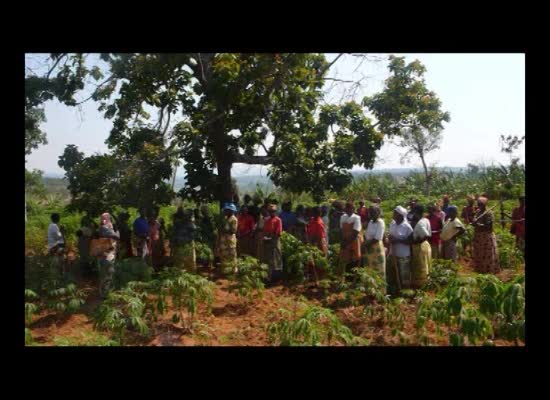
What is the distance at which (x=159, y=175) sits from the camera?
724cm

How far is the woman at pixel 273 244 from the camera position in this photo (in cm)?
671

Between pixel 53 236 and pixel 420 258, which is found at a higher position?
pixel 53 236

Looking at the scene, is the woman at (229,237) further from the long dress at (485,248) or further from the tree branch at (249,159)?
the long dress at (485,248)

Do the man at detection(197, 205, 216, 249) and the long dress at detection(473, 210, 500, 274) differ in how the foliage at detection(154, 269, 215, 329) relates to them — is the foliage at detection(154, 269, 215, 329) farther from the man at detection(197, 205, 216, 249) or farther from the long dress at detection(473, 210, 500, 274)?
the long dress at detection(473, 210, 500, 274)

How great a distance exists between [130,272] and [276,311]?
2.07 m

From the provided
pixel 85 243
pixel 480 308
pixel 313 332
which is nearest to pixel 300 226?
pixel 85 243

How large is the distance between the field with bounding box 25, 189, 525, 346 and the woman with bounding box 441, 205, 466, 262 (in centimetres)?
74

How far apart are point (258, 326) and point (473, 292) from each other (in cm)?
231

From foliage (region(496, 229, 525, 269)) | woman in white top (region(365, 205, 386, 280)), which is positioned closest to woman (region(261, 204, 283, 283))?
woman in white top (region(365, 205, 386, 280))

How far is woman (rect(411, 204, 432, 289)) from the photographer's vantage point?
232 inches

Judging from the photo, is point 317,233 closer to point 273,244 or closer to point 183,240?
point 273,244

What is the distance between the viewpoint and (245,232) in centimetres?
750

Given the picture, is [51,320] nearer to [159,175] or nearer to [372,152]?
[159,175]

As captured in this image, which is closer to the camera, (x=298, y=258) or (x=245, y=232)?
(x=298, y=258)
